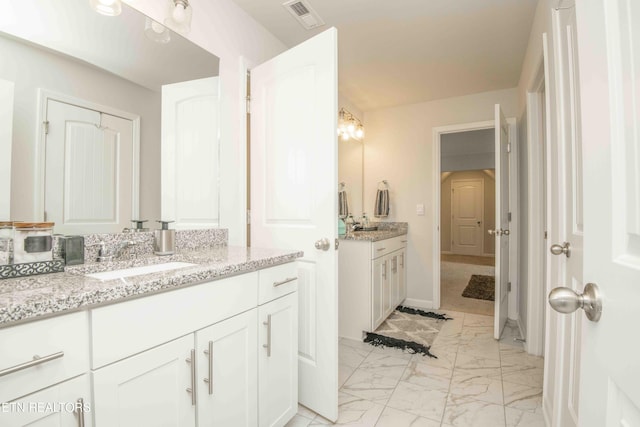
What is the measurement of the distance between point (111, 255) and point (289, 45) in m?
1.95

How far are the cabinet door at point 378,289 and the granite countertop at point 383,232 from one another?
21cm

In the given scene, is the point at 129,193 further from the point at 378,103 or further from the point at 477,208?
the point at 477,208

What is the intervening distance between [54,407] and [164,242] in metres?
0.79

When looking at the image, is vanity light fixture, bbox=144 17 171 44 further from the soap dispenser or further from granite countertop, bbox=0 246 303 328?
granite countertop, bbox=0 246 303 328

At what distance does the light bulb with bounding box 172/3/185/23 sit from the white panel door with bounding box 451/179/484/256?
24.8 feet

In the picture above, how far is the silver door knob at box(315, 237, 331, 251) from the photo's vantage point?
4.94ft

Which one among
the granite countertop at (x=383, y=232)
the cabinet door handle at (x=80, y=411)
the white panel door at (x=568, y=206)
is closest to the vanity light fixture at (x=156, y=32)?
the cabinet door handle at (x=80, y=411)

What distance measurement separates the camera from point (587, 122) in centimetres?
54

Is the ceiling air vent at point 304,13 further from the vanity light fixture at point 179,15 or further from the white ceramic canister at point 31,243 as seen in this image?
the white ceramic canister at point 31,243

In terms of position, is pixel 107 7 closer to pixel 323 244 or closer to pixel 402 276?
pixel 323 244

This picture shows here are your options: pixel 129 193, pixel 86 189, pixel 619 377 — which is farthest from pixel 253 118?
pixel 619 377

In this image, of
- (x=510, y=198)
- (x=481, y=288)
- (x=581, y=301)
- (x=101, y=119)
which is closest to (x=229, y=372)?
(x=581, y=301)

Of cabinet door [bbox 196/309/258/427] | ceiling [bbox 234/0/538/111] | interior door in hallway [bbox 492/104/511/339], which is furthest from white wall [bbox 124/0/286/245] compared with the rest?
interior door in hallway [bbox 492/104/511/339]

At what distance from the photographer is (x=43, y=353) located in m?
0.64
